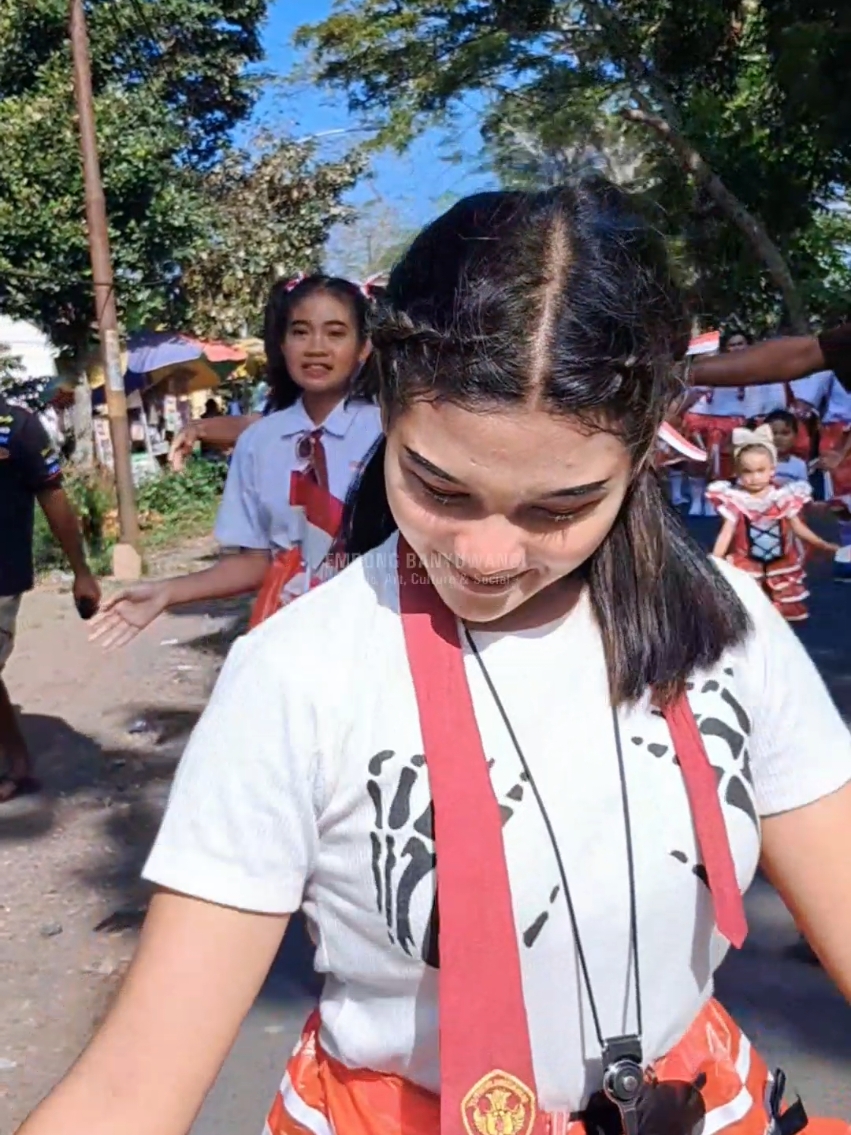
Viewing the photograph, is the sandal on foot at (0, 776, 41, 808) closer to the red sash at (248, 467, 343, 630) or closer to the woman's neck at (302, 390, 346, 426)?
the red sash at (248, 467, 343, 630)

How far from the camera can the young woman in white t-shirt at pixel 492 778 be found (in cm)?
111

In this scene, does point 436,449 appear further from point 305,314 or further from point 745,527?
point 745,527

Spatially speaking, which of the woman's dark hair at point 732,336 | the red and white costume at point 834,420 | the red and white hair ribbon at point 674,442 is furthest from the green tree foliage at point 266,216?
the red and white hair ribbon at point 674,442

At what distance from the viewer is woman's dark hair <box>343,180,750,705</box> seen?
1.11m

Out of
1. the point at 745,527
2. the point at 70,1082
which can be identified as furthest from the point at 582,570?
the point at 745,527

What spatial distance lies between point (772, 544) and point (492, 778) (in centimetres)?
551

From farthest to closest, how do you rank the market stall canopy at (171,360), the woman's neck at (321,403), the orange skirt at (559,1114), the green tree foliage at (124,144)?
the market stall canopy at (171,360) → the green tree foliage at (124,144) → the woman's neck at (321,403) → the orange skirt at (559,1114)

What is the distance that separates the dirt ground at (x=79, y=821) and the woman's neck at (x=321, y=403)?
1515 mm

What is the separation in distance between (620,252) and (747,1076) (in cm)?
73

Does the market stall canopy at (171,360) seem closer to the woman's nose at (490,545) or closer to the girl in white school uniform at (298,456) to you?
the girl in white school uniform at (298,456)

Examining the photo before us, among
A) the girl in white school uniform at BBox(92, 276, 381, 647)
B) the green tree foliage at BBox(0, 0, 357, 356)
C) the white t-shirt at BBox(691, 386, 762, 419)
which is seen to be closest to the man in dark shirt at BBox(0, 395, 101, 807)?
the girl in white school uniform at BBox(92, 276, 381, 647)

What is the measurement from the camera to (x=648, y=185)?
154cm

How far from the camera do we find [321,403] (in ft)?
12.6

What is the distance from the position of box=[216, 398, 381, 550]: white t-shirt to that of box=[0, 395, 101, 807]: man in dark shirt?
1595mm
